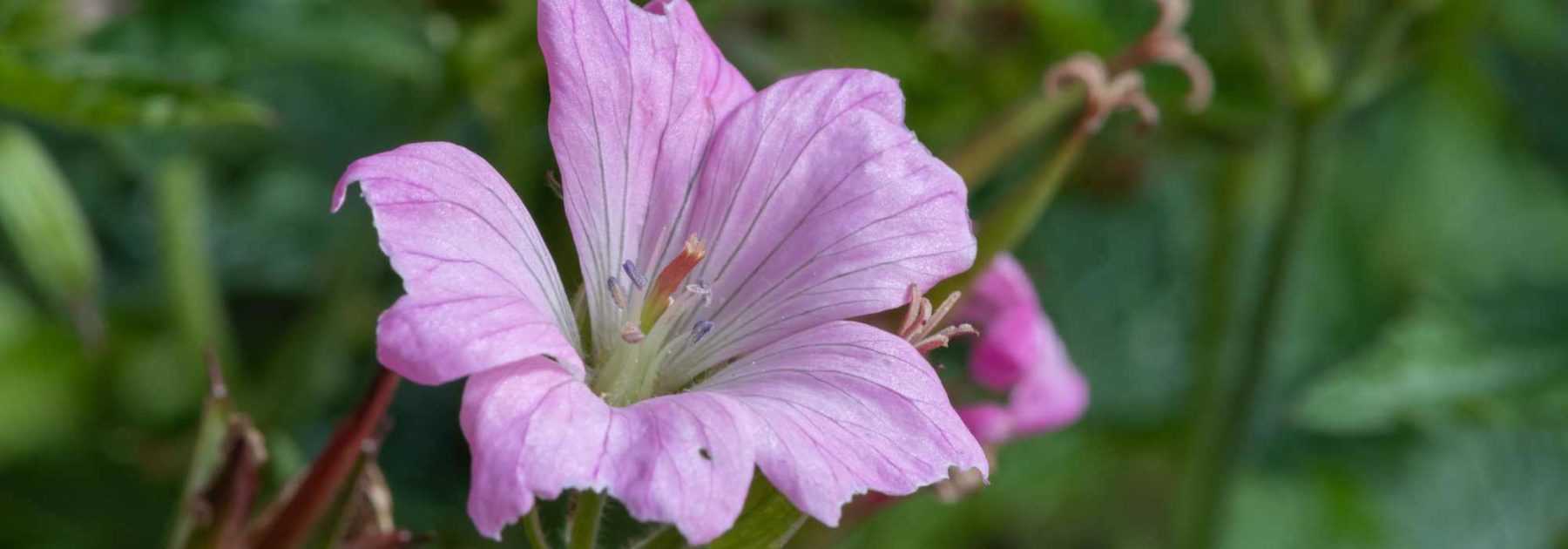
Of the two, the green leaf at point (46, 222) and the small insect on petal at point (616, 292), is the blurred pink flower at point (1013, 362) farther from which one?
the green leaf at point (46, 222)

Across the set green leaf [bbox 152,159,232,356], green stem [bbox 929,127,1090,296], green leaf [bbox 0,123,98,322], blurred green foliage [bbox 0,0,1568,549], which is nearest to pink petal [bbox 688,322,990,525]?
green stem [bbox 929,127,1090,296]

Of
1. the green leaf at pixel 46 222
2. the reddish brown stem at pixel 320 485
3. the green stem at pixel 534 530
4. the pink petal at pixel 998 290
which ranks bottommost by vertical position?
the green leaf at pixel 46 222

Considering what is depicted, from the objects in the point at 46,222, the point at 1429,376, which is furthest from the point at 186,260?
the point at 1429,376

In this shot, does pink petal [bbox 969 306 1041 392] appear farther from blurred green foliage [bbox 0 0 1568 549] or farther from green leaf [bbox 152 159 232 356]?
green leaf [bbox 152 159 232 356]

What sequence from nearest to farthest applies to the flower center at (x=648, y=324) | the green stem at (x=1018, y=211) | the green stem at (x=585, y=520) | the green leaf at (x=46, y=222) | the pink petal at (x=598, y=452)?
the pink petal at (x=598, y=452)
the green stem at (x=585, y=520)
the flower center at (x=648, y=324)
the green stem at (x=1018, y=211)
the green leaf at (x=46, y=222)

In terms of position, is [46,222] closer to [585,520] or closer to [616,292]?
[616,292]

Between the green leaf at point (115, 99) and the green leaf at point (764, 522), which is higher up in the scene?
the green leaf at point (764, 522)

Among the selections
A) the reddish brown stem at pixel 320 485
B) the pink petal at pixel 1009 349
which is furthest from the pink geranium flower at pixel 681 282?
the pink petal at pixel 1009 349
